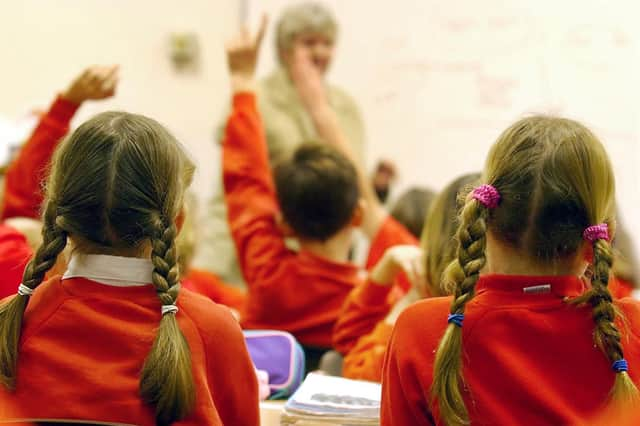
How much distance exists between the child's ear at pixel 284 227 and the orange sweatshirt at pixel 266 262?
0.01 meters

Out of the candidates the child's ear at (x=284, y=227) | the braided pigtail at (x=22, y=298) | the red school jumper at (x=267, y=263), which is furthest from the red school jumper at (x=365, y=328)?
the braided pigtail at (x=22, y=298)

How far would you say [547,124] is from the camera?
1214 mm

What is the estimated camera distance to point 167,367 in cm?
112

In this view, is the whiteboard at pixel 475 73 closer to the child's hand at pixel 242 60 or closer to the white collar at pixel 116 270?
the child's hand at pixel 242 60

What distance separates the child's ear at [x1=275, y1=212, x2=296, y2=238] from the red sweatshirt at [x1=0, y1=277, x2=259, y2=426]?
2.87 ft

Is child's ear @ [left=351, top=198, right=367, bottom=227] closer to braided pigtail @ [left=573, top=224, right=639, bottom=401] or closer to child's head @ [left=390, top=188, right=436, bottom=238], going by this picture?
child's head @ [left=390, top=188, right=436, bottom=238]

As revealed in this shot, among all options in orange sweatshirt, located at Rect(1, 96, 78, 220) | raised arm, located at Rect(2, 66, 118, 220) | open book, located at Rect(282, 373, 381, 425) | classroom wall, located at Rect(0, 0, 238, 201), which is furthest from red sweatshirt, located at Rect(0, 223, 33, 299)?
classroom wall, located at Rect(0, 0, 238, 201)

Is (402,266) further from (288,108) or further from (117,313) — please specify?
(288,108)

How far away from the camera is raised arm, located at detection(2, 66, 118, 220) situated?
78.5 inches

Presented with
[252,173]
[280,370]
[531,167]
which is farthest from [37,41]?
[531,167]

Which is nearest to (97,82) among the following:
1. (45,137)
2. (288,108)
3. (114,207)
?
(45,137)

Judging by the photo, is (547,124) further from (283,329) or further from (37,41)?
(37,41)

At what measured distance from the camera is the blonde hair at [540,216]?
1.13 meters

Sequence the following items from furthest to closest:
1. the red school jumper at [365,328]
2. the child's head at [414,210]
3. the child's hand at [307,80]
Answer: the child's hand at [307,80] → the child's head at [414,210] → the red school jumper at [365,328]
